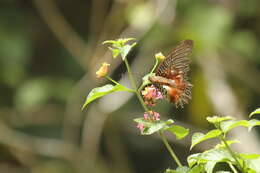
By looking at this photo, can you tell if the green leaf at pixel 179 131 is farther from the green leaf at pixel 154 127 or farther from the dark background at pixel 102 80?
the dark background at pixel 102 80

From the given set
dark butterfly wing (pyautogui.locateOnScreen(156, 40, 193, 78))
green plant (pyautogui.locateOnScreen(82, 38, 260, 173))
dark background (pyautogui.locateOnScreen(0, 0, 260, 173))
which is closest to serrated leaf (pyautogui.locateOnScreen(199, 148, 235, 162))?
green plant (pyautogui.locateOnScreen(82, 38, 260, 173))

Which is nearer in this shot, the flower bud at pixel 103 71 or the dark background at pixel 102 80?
the flower bud at pixel 103 71

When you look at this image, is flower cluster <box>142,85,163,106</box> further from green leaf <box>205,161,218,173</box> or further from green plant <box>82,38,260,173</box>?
green leaf <box>205,161,218,173</box>

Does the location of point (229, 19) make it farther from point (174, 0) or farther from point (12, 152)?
point (12, 152)

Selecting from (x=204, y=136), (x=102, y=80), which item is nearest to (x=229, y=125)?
(x=204, y=136)

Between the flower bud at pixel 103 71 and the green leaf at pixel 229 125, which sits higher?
the flower bud at pixel 103 71

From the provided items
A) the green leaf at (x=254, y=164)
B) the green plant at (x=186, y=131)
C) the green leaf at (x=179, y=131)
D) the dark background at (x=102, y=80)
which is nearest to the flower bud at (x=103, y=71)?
the green plant at (x=186, y=131)

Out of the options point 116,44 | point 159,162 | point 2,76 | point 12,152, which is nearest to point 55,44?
point 2,76
